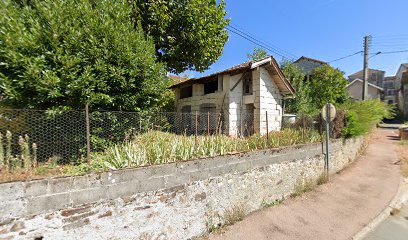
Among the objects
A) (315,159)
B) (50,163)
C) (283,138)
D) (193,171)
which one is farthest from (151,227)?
(315,159)

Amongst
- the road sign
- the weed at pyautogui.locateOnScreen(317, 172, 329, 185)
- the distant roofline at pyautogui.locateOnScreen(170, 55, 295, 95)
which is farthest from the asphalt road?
the distant roofline at pyautogui.locateOnScreen(170, 55, 295, 95)

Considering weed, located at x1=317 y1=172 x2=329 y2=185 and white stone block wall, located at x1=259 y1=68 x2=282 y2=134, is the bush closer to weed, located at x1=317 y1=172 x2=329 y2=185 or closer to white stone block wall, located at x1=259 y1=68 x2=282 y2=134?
white stone block wall, located at x1=259 y1=68 x2=282 y2=134

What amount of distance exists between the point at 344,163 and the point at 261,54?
12721mm

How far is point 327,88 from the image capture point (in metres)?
16.2

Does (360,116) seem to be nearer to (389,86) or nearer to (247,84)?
(247,84)

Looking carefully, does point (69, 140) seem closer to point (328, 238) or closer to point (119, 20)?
point (119, 20)

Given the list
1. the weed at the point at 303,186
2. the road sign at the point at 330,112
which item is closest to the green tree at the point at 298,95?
the road sign at the point at 330,112

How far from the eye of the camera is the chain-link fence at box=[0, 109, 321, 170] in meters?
3.23

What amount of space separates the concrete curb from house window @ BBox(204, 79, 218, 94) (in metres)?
8.72

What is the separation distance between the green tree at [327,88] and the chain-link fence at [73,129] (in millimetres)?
13753

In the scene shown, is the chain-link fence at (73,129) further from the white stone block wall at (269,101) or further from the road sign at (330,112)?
the white stone block wall at (269,101)

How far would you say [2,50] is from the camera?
11.6ft

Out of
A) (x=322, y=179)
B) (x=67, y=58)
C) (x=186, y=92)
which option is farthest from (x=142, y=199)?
(x=186, y=92)

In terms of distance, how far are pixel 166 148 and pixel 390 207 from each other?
686 centimetres
